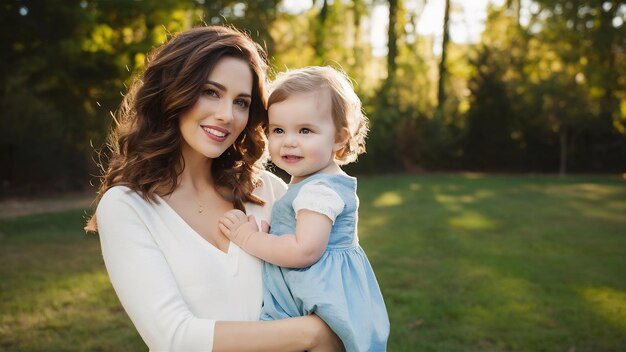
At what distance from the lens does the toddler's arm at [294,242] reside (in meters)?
2.06

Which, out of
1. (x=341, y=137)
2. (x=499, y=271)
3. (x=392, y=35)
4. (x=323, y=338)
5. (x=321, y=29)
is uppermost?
(x=321, y=29)

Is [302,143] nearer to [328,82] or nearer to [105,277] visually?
[328,82]

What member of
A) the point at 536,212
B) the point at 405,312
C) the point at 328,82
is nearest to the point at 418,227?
the point at 536,212

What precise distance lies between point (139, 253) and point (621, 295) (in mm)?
6419

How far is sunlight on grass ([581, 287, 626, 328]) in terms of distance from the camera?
19.1 feet

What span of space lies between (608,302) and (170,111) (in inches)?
228

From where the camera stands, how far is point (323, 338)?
2.00 m

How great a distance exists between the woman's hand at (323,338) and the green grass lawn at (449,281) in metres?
3.13

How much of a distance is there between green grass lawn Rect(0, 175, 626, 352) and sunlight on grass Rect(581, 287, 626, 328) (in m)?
0.02

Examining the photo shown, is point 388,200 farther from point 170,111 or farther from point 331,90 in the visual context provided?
point 170,111

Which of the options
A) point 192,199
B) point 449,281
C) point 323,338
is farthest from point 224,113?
point 449,281

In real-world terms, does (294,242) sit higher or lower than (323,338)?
higher

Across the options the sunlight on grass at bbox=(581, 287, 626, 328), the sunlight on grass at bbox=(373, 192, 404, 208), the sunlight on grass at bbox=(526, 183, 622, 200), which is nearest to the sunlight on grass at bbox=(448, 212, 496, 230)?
the sunlight on grass at bbox=(373, 192, 404, 208)

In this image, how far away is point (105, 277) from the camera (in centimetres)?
737
